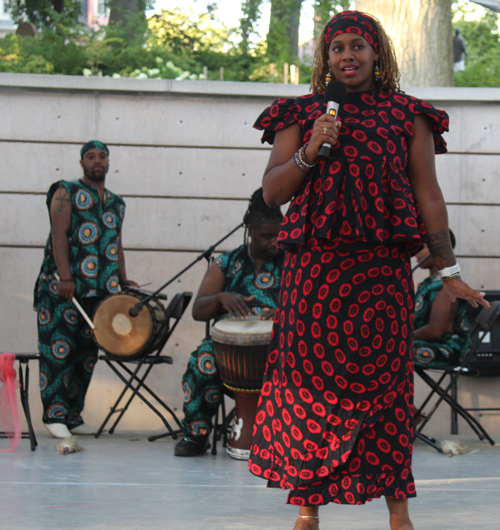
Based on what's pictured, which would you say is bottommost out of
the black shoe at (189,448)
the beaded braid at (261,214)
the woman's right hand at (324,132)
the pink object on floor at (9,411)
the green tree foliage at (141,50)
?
the black shoe at (189,448)

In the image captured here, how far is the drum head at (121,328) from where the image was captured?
188 inches

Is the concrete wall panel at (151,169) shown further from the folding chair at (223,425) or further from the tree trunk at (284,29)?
the tree trunk at (284,29)

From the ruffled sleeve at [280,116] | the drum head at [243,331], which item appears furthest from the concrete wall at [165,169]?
the ruffled sleeve at [280,116]

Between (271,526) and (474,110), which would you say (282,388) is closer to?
(271,526)

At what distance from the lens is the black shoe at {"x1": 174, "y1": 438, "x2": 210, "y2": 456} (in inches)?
174

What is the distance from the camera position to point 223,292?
4.32 meters

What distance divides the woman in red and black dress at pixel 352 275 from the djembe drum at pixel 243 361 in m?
1.60

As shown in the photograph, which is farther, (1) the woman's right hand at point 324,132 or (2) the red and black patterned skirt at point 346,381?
(2) the red and black patterned skirt at point 346,381

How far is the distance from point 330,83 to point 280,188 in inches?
13.5

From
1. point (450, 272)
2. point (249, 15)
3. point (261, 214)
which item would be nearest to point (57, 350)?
point (261, 214)

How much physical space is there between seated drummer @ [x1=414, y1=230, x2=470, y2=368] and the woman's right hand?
2.75 meters

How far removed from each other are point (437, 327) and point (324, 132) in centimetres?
289

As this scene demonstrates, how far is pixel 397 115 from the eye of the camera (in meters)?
2.39

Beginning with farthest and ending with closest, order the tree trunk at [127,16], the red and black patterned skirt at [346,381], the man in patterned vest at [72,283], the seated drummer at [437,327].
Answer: the tree trunk at [127,16] → the man in patterned vest at [72,283] → the seated drummer at [437,327] → the red and black patterned skirt at [346,381]
